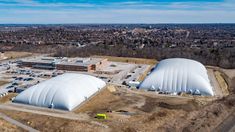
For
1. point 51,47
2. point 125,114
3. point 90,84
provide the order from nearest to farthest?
point 125,114 → point 90,84 → point 51,47

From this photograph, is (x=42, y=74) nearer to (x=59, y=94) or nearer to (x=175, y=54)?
(x=59, y=94)

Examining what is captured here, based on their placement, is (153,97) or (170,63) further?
(170,63)

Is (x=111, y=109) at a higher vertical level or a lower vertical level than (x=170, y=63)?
lower

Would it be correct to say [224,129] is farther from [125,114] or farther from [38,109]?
[38,109]

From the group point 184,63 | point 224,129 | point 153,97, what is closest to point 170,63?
point 184,63

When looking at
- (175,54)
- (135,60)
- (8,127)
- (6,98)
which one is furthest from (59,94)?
(175,54)

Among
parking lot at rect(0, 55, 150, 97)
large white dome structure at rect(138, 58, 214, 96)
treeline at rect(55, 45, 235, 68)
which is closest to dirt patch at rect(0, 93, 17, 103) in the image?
parking lot at rect(0, 55, 150, 97)

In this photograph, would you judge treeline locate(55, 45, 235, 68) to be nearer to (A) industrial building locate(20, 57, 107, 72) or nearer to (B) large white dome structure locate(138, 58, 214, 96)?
(A) industrial building locate(20, 57, 107, 72)

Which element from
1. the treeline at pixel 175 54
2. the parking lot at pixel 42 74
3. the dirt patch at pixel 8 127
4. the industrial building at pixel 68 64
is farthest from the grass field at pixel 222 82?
the dirt patch at pixel 8 127
